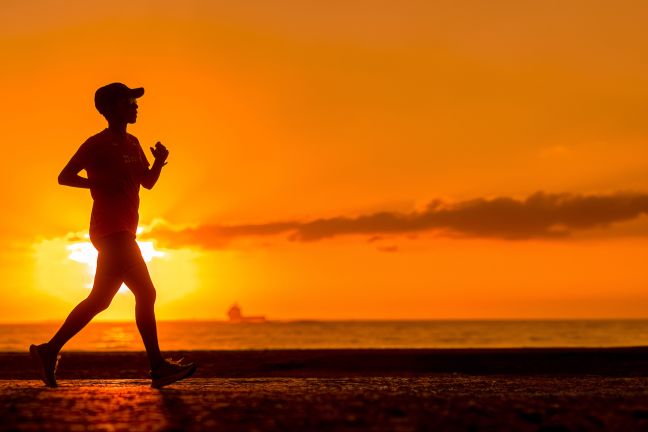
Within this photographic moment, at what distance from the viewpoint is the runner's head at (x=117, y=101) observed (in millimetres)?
7844

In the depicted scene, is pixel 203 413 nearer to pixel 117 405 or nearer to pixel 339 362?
pixel 117 405

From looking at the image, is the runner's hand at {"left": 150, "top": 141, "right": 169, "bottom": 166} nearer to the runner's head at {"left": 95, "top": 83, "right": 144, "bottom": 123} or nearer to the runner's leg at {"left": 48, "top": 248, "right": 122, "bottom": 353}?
the runner's head at {"left": 95, "top": 83, "right": 144, "bottom": 123}

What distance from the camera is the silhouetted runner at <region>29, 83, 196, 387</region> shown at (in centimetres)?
744

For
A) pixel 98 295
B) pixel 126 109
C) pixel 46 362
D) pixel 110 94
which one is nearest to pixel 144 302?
pixel 98 295

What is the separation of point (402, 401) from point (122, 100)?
3930 mm

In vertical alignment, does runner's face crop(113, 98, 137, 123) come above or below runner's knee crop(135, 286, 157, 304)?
above

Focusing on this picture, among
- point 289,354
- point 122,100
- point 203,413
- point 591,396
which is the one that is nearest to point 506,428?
point 203,413

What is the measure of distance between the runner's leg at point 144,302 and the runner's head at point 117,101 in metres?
1.35

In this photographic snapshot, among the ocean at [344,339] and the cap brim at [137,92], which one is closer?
the cap brim at [137,92]

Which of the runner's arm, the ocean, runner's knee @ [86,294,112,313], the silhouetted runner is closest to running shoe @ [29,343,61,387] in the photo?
the silhouetted runner

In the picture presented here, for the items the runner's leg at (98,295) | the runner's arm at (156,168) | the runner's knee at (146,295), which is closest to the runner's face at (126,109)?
the runner's arm at (156,168)

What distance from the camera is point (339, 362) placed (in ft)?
57.5

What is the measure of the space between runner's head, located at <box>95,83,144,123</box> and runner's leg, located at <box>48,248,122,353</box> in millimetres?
1267

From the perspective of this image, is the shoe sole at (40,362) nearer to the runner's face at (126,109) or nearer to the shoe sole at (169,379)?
the shoe sole at (169,379)
